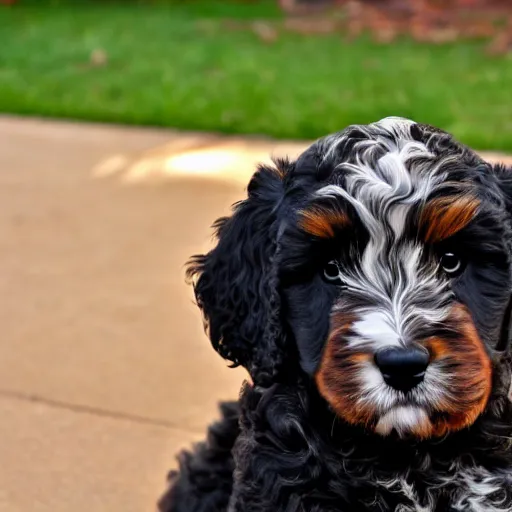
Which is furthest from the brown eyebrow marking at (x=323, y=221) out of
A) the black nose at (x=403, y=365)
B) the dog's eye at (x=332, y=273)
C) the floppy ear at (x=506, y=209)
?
the floppy ear at (x=506, y=209)

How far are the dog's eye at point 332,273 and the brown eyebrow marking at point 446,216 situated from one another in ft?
0.97

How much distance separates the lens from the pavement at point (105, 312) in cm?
483

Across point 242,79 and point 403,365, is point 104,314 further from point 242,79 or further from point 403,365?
point 242,79

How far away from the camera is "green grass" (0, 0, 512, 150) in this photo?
10578 millimetres

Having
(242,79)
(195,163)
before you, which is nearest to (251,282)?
(195,163)

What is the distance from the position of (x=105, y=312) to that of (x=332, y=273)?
3.49 meters

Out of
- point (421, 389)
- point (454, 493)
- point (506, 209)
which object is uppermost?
point (506, 209)

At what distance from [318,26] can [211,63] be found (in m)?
5.52

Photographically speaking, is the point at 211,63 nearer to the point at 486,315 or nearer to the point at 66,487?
the point at 66,487

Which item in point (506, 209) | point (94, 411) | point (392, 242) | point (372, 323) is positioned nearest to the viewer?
point (372, 323)

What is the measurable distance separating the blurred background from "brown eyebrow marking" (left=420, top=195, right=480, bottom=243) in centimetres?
219

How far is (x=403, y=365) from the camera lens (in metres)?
2.82

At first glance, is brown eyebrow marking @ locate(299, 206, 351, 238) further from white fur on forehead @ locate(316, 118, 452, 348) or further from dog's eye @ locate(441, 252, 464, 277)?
dog's eye @ locate(441, 252, 464, 277)

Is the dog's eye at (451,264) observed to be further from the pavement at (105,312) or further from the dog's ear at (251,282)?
the pavement at (105,312)
